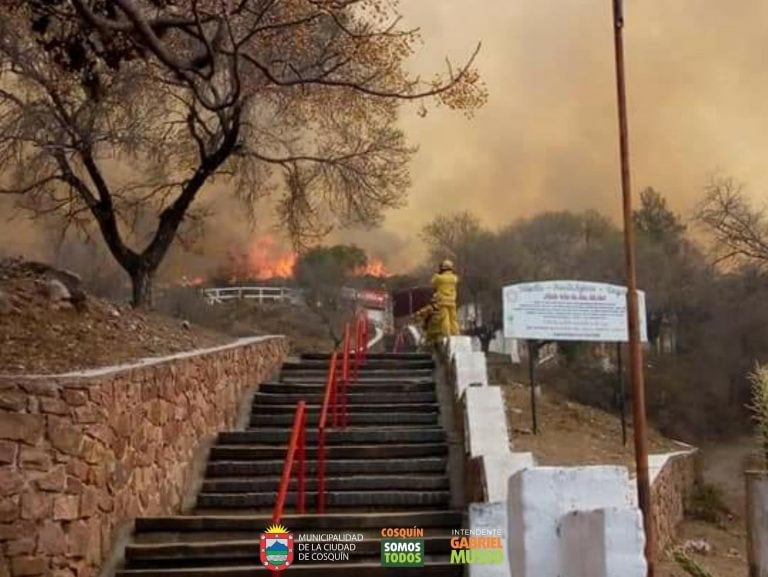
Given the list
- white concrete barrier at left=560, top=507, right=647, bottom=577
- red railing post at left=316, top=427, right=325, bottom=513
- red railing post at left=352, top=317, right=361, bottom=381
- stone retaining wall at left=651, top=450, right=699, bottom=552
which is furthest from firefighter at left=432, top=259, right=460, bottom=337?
white concrete barrier at left=560, top=507, right=647, bottom=577

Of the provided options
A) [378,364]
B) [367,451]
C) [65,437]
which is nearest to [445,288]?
[378,364]

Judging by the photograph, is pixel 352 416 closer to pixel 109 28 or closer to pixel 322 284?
pixel 109 28

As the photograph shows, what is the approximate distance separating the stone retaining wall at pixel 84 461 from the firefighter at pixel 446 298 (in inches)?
273

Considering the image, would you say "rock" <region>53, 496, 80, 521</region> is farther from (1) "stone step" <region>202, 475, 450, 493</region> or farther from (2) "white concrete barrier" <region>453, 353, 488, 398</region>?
(2) "white concrete barrier" <region>453, 353, 488, 398</region>

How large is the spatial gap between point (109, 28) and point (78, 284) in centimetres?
321

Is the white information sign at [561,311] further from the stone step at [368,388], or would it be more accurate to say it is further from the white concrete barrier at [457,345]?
the stone step at [368,388]

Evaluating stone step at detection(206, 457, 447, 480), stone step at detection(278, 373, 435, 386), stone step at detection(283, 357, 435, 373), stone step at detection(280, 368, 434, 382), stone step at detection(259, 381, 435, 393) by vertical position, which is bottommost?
stone step at detection(206, 457, 447, 480)

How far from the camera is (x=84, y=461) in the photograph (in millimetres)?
7035

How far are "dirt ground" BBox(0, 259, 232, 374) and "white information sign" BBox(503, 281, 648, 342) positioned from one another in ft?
17.2

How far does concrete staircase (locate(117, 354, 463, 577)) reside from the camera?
7.53 metres

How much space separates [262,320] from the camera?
103 ft

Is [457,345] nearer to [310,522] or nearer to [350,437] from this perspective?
[350,437]

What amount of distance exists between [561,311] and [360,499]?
6811 mm

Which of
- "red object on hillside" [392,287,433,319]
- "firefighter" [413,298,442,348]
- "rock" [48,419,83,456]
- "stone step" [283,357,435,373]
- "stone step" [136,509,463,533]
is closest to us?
"rock" [48,419,83,456]
